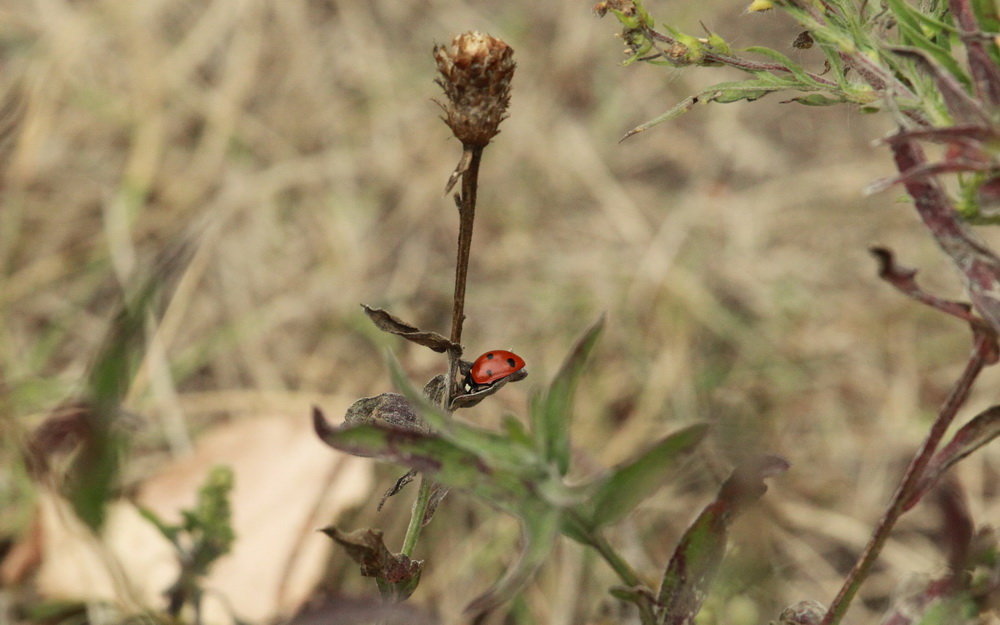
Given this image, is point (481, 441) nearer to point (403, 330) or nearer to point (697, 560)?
point (403, 330)

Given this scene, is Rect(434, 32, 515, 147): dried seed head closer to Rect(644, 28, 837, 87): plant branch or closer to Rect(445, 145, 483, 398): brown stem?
Rect(445, 145, 483, 398): brown stem

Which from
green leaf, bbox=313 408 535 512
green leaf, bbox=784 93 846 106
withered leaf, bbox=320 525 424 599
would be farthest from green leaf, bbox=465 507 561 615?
green leaf, bbox=784 93 846 106

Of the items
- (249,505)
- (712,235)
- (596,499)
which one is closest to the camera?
(596,499)

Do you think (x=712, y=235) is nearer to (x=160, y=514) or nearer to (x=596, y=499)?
(x=160, y=514)

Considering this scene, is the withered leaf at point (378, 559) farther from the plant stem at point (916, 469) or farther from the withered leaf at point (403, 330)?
the plant stem at point (916, 469)

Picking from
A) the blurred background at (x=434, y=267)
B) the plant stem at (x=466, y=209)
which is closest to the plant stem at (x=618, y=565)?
the plant stem at (x=466, y=209)

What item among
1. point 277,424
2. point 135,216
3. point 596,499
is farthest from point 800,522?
point 135,216
